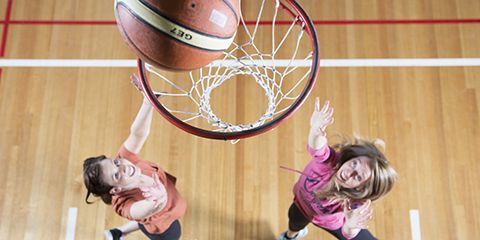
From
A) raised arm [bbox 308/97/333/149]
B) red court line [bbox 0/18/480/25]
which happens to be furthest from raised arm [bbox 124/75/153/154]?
red court line [bbox 0/18/480/25]

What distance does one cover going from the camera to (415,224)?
3.12m

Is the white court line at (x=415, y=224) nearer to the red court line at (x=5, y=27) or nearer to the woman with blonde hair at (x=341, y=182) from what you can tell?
the woman with blonde hair at (x=341, y=182)

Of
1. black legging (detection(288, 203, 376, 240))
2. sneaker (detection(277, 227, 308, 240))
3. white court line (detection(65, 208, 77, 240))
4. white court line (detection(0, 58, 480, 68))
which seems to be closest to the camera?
black legging (detection(288, 203, 376, 240))

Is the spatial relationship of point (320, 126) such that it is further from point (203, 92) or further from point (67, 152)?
point (67, 152)

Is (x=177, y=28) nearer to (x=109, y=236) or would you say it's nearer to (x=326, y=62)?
(x=109, y=236)

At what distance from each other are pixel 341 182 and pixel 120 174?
3.34ft

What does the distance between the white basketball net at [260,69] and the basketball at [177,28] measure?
1150 mm

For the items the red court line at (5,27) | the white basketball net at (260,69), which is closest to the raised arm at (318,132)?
the white basketball net at (260,69)

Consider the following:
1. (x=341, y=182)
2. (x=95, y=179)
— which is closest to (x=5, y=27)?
(x=95, y=179)

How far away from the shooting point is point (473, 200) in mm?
3164

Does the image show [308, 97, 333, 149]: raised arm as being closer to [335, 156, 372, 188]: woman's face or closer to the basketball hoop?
[335, 156, 372, 188]: woman's face

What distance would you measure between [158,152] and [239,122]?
550 mm

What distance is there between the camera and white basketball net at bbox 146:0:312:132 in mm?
3193

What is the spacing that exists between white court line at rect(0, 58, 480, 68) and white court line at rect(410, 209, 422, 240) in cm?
98
